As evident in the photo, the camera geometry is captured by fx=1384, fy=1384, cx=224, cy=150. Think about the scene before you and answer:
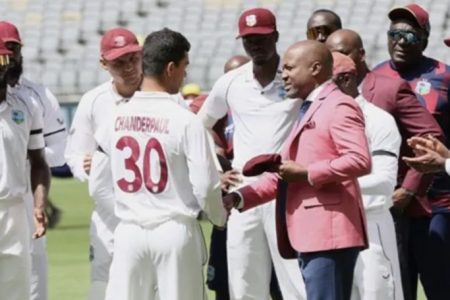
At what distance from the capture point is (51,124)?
9820 millimetres

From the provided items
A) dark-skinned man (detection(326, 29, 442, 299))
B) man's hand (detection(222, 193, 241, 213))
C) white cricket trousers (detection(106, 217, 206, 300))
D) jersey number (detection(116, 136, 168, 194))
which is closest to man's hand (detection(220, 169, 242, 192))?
man's hand (detection(222, 193, 241, 213))

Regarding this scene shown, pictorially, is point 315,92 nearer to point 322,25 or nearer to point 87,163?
point 87,163

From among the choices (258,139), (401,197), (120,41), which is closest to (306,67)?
(401,197)

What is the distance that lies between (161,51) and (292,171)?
37.2 inches

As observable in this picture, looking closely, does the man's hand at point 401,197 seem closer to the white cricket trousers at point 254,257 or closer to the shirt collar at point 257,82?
the white cricket trousers at point 254,257

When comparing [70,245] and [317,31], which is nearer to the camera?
[317,31]

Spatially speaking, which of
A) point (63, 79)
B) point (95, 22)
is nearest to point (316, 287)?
point (63, 79)

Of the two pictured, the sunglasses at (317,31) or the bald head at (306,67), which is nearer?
the bald head at (306,67)

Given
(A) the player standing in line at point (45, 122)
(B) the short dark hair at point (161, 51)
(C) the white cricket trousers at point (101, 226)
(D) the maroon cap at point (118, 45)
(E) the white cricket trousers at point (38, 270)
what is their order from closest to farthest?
1. (B) the short dark hair at point (161, 51)
2. (D) the maroon cap at point (118, 45)
3. (C) the white cricket trousers at point (101, 226)
4. (A) the player standing in line at point (45, 122)
5. (E) the white cricket trousers at point (38, 270)

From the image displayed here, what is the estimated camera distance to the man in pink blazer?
6.80 m

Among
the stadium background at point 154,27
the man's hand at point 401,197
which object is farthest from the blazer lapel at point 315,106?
the stadium background at point 154,27

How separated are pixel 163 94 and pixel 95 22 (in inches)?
997

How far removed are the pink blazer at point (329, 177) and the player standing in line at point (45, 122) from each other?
218 centimetres

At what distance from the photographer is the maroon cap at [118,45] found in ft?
29.0
